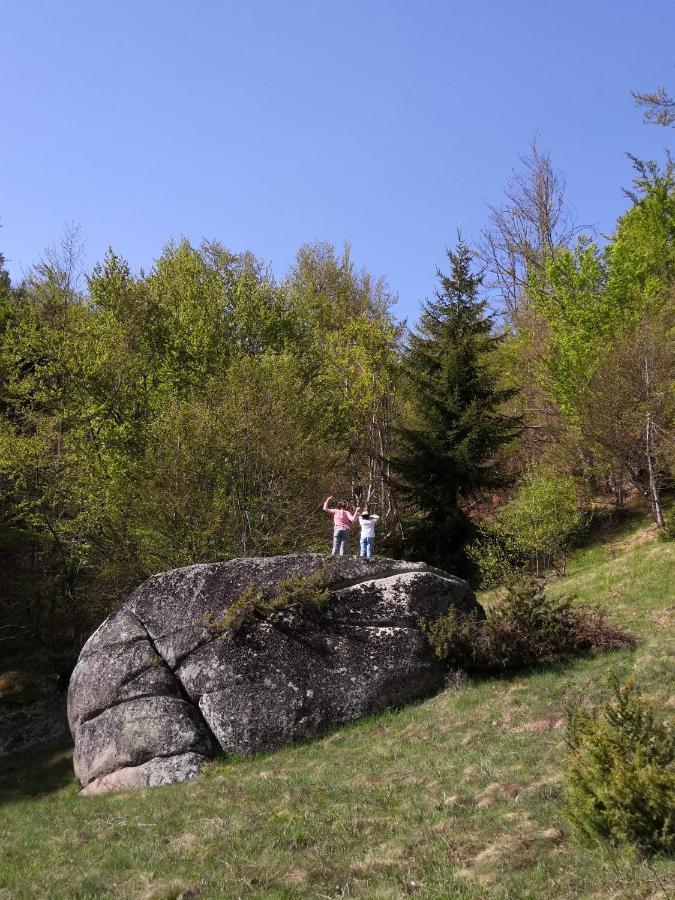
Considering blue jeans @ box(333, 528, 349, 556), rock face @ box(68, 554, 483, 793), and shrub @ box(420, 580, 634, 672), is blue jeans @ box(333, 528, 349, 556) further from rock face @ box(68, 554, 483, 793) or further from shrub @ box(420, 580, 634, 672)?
shrub @ box(420, 580, 634, 672)

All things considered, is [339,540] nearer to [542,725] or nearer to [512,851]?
[542,725]

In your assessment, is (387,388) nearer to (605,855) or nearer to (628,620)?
(628,620)

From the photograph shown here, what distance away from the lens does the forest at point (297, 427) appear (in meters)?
24.6

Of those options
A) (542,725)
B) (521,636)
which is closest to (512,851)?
(542,725)

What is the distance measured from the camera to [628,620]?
54.8ft

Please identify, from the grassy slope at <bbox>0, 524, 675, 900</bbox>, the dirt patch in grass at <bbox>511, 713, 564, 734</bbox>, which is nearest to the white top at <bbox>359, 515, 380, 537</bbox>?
the grassy slope at <bbox>0, 524, 675, 900</bbox>

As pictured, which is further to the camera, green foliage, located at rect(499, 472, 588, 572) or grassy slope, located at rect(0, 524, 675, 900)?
green foliage, located at rect(499, 472, 588, 572)

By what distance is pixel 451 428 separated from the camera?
2711 centimetres

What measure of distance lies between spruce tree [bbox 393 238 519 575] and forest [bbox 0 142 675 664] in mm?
80

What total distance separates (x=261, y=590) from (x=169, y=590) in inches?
95.0

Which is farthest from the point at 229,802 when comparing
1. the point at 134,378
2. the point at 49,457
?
the point at 134,378

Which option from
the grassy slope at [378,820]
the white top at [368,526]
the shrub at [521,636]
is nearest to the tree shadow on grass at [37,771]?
the grassy slope at [378,820]

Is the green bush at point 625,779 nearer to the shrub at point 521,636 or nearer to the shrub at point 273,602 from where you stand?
the shrub at point 521,636

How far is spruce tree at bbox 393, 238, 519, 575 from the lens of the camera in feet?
87.6
